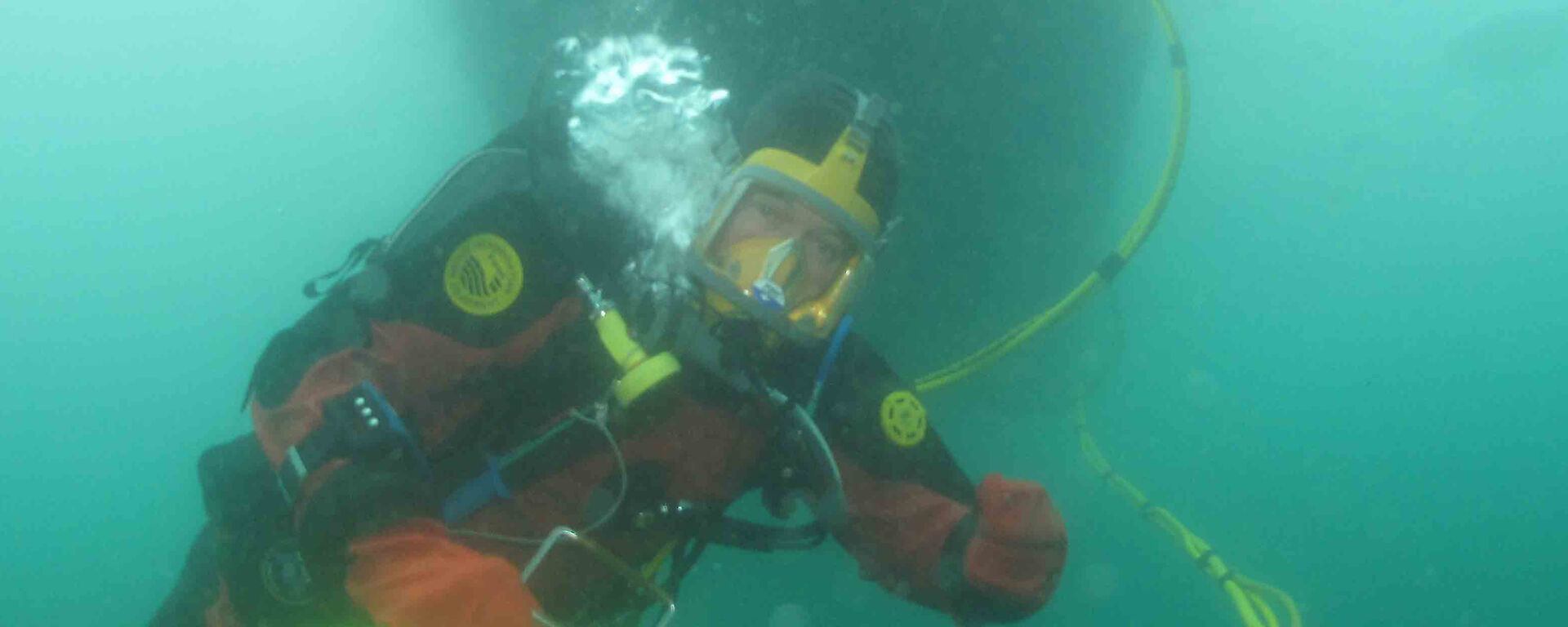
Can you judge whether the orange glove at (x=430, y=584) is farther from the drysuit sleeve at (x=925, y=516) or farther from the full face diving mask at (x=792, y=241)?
the drysuit sleeve at (x=925, y=516)

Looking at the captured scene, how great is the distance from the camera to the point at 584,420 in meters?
2.46

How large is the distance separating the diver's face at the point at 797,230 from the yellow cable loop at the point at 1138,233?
2450mm

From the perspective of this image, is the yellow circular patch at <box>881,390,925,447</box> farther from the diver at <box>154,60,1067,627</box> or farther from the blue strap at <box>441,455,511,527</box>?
the blue strap at <box>441,455,511,527</box>

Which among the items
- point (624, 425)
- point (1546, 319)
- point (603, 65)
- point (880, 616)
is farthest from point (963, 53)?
point (1546, 319)

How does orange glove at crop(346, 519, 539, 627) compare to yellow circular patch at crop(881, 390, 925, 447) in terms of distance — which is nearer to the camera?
orange glove at crop(346, 519, 539, 627)

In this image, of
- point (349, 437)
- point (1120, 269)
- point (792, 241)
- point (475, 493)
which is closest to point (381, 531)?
point (349, 437)

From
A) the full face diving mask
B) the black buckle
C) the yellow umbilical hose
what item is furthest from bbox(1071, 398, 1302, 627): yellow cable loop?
the black buckle

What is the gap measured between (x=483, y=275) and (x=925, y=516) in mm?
1671

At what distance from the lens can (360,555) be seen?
173 centimetres

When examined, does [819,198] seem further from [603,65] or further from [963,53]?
[963,53]

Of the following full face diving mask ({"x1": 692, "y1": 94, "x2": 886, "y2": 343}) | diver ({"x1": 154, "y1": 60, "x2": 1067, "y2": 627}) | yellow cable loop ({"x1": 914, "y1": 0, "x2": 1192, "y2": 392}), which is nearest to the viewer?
diver ({"x1": 154, "y1": 60, "x2": 1067, "y2": 627})

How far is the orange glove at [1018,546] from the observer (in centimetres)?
242

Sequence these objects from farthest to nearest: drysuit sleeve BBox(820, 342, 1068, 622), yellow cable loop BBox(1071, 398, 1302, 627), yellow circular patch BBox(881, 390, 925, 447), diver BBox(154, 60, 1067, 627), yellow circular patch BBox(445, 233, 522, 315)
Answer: yellow cable loop BBox(1071, 398, 1302, 627), yellow circular patch BBox(881, 390, 925, 447), drysuit sleeve BBox(820, 342, 1068, 622), yellow circular patch BBox(445, 233, 522, 315), diver BBox(154, 60, 1067, 627)

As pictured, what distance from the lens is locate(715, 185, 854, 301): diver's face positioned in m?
2.52
